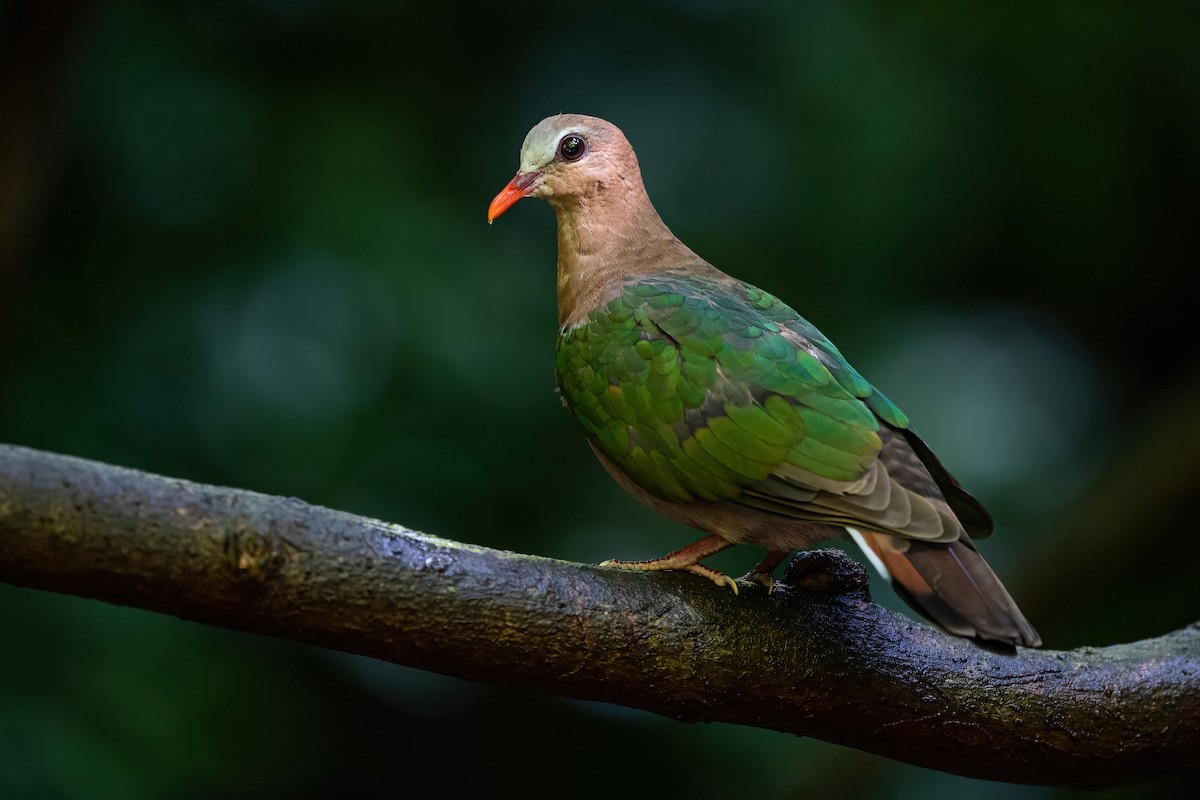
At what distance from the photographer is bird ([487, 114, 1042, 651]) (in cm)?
231

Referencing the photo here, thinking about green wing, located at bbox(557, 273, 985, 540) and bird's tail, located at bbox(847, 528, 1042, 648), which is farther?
green wing, located at bbox(557, 273, 985, 540)

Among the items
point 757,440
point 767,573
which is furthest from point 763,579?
point 757,440

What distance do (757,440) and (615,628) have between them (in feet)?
1.71

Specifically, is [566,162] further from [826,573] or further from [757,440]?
[826,573]

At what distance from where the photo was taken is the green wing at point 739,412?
242 centimetres

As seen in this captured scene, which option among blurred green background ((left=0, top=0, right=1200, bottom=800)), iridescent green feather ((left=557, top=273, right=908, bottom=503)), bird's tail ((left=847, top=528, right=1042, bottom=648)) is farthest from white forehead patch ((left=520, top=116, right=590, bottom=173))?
bird's tail ((left=847, top=528, right=1042, bottom=648))

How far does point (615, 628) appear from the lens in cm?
223

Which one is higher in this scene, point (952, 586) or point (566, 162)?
point (566, 162)

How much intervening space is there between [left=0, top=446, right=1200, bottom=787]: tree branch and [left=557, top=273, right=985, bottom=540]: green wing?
0.78ft

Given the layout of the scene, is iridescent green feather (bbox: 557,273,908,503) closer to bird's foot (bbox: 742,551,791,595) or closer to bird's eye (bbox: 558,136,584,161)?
bird's foot (bbox: 742,551,791,595)

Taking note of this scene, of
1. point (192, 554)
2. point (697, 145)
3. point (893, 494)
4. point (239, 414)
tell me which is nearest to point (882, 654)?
point (893, 494)

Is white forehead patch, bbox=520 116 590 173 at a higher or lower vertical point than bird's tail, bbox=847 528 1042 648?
higher

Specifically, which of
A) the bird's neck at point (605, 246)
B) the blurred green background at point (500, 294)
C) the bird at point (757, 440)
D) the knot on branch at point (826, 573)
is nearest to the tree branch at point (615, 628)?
the knot on branch at point (826, 573)

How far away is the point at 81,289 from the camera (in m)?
4.19
